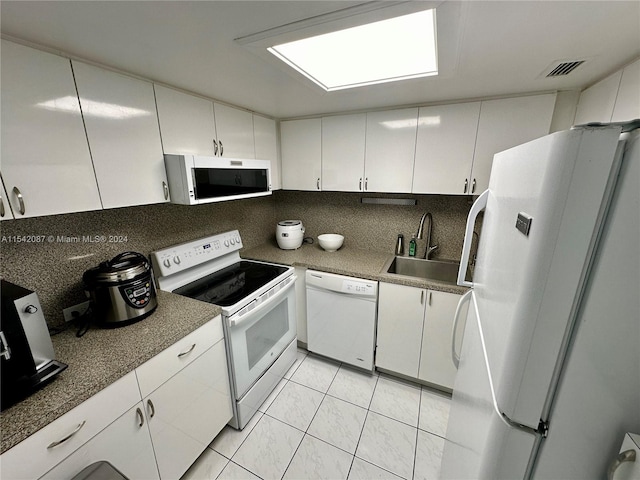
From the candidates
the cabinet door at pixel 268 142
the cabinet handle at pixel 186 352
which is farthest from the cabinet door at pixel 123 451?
the cabinet door at pixel 268 142

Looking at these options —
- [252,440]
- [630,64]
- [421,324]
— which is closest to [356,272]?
[421,324]

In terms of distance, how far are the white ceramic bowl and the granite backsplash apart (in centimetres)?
17

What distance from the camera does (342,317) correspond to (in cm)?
205

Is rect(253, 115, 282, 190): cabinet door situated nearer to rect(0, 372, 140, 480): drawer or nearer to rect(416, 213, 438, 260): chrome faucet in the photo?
rect(416, 213, 438, 260): chrome faucet

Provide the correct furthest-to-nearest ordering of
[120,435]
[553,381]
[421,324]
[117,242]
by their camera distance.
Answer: [421,324]
[117,242]
[120,435]
[553,381]

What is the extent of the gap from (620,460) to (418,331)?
145cm

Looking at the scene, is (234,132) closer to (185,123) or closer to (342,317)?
(185,123)

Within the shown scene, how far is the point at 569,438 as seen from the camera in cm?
50

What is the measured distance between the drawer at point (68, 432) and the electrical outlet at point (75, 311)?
2.05 ft

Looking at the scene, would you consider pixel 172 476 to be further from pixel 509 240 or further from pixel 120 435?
pixel 509 240

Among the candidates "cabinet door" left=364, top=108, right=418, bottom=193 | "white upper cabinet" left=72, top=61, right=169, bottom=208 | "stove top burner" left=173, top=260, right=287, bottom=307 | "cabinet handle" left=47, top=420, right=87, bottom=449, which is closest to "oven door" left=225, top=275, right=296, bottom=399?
"stove top burner" left=173, top=260, right=287, bottom=307

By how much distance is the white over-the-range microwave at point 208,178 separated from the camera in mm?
→ 1394

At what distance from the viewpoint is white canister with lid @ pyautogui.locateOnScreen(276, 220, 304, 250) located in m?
2.37

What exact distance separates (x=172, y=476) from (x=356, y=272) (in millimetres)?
1541
